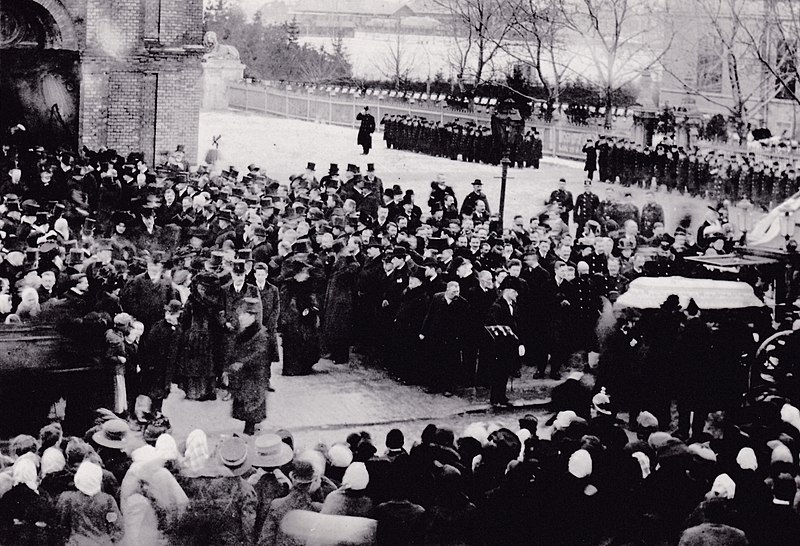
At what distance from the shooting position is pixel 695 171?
27531mm

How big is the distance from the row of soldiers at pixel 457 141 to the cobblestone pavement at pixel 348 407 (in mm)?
18843

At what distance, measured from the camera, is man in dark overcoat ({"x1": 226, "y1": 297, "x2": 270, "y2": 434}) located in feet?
36.3

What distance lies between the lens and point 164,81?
24.8 metres

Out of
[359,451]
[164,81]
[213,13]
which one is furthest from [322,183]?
[213,13]

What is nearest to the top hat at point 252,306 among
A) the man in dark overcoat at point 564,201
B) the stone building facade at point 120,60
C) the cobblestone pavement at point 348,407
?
the cobblestone pavement at point 348,407

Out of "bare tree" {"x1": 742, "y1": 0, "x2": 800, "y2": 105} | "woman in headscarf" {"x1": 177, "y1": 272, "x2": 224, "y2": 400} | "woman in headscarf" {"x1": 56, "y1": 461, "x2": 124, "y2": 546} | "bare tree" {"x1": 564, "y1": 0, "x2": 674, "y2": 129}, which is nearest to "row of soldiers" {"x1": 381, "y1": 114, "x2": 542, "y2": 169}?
"bare tree" {"x1": 564, "y1": 0, "x2": 674, "y2": 129}

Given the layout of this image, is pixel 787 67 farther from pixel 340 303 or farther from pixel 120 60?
pixel 340 303

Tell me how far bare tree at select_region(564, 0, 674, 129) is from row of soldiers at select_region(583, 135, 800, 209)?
22.9 ft

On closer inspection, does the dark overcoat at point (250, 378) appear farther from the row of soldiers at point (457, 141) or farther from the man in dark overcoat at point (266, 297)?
the row of soldiers at point (457, 141)

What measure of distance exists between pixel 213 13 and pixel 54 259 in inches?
2008

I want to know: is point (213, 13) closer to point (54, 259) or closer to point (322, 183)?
point (322, 183)

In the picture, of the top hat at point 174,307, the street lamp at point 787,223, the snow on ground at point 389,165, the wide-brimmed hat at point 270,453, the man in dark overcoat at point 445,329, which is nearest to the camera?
the wide-brimmed hat at point 270,453

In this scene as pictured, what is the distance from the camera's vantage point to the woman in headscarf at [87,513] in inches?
263

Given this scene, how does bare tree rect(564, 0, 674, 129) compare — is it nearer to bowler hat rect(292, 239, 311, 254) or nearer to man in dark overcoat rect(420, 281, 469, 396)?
bowler hat rect(292, 239, 311, 254)
